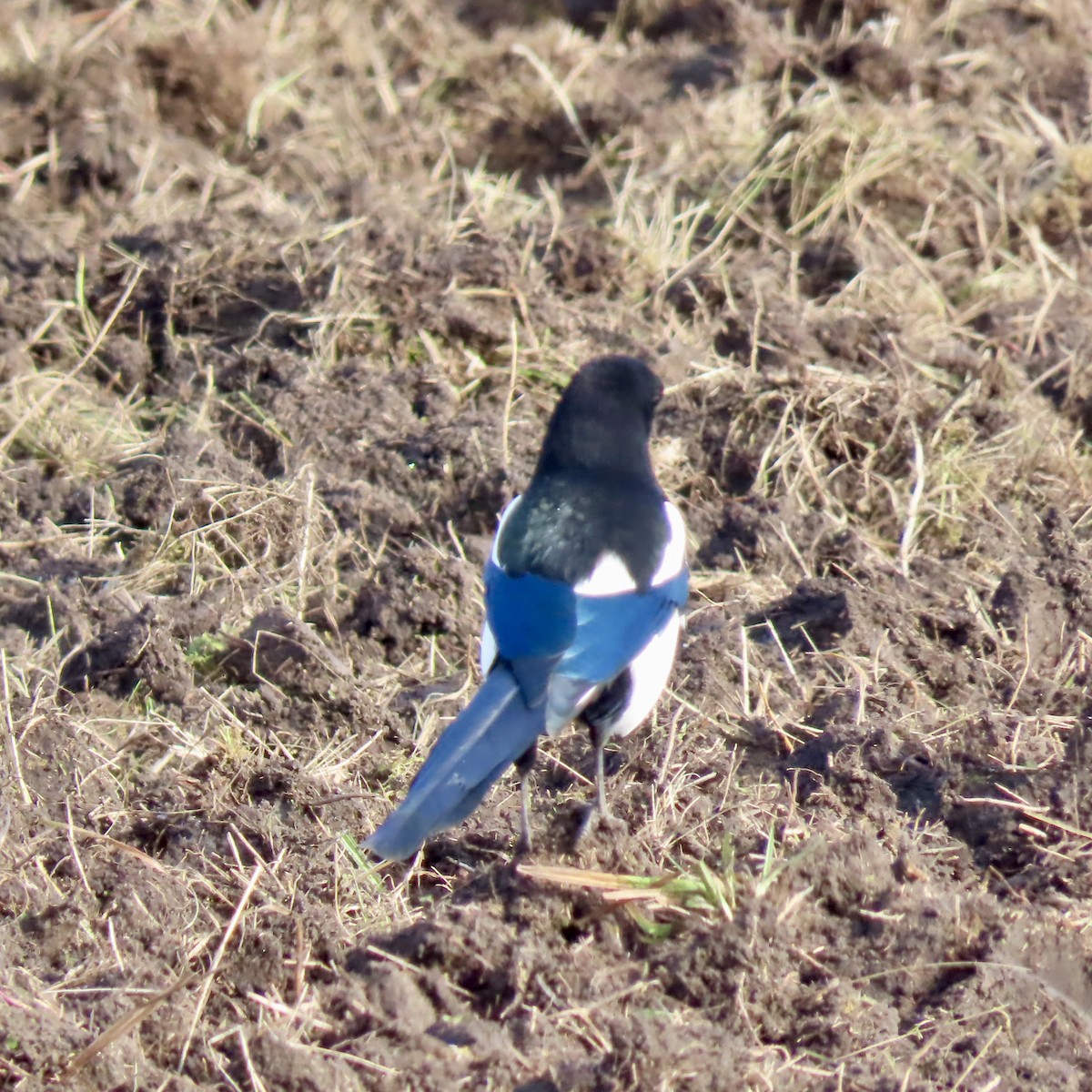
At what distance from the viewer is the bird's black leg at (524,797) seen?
316cm

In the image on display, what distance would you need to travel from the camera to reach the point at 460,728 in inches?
116

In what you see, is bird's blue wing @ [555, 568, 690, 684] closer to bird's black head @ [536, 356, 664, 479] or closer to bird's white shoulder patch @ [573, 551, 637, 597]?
bird's white shoulder patch @ [573, 551, 637, 597]

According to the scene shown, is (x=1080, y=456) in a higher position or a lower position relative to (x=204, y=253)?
lower

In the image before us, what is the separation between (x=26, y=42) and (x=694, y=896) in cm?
467

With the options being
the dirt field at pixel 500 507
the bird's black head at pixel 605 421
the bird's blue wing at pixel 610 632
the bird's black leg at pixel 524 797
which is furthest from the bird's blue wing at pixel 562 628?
the bird's black head at pixel 605 421

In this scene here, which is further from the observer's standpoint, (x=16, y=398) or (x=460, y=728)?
(x=16, y=398)

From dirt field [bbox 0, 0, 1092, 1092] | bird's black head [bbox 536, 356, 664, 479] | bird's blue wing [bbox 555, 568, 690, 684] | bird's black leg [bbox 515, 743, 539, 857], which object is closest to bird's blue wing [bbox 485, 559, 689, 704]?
bird's blue wing [bbox 555, 568, 690, 684]

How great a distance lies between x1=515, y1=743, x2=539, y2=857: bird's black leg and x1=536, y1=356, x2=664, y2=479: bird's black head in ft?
2.41

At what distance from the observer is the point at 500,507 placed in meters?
4.31

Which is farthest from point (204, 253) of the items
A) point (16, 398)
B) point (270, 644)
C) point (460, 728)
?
point (460, 728)

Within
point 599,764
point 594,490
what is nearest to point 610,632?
point 599,764

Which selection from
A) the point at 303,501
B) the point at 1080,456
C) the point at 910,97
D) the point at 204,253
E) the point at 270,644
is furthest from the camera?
the point at 910,97

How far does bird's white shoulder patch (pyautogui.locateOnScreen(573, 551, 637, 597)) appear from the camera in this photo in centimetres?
326

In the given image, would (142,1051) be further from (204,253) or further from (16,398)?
(204,253)
